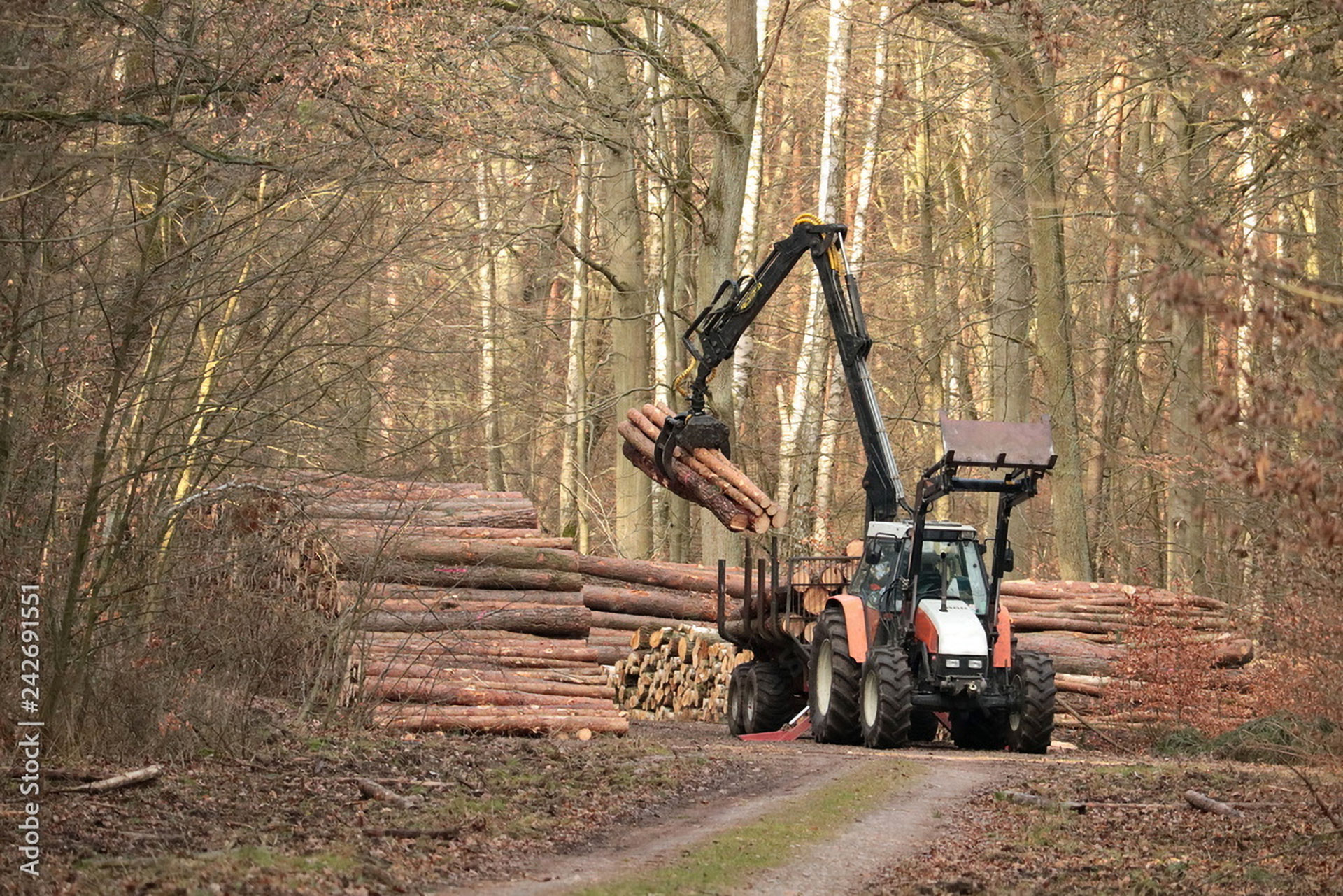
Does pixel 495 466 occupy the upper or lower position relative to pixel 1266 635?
upper

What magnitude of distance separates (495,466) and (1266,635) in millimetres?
20068

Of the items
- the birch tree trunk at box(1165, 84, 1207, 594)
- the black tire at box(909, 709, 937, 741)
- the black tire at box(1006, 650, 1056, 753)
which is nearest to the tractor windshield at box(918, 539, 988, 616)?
the black tire at box(1006, 650, 1056, 753)

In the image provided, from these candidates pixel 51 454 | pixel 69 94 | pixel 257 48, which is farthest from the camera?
pixel 257 48

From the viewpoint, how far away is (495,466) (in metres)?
31.8

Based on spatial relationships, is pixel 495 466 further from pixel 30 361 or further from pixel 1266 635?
pixel 30 361

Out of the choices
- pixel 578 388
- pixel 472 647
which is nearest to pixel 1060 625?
pixel 472 647

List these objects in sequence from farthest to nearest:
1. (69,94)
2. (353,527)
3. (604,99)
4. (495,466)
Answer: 1. (495,466)
2. (604,99)
3. (353,527)
4. (69,94)

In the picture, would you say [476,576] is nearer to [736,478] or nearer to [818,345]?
[736,478]

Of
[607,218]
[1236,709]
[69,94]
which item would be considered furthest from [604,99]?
[69,94]

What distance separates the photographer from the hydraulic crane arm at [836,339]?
54.2 feet

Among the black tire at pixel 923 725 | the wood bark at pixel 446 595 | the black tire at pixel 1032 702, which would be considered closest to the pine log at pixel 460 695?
the wood bark at pixel 446 595

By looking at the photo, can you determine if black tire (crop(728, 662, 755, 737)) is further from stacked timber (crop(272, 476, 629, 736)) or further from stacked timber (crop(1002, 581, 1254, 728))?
stacked timber (crop(1002, 581, 1254, 728))

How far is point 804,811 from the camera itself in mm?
10211

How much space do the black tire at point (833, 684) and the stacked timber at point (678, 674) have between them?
14.3 ft
